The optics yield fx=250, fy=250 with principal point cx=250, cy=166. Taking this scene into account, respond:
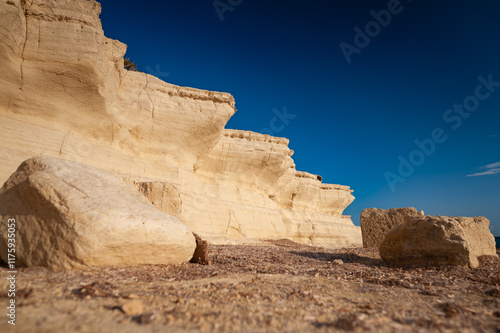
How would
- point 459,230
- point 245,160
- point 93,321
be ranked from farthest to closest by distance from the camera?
point 245,160
point 459,230
point 93,321

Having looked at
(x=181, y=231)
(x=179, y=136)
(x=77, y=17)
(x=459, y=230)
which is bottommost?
(x=181, y=231)

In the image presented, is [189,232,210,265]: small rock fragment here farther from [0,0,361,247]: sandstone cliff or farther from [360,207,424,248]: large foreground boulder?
[360,207,424,248]: large foreground boulder

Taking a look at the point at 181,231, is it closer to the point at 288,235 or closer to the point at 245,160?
the point at 245,160

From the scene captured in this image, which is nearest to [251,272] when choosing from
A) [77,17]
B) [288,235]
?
[77,17]

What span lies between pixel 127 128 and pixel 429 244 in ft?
35.8

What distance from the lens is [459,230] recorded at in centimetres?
468

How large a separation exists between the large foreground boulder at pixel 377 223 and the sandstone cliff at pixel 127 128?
508 cm

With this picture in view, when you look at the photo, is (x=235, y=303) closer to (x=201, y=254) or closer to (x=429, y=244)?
(x=201, y=254)

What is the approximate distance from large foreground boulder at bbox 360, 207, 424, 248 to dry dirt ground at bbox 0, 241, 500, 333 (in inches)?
258

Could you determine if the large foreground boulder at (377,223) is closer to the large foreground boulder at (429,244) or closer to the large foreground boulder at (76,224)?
the large foreground boulder at (429,244)

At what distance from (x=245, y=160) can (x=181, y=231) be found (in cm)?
1171

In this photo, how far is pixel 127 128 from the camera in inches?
419

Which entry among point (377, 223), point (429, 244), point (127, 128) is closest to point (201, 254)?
point (429, 244)

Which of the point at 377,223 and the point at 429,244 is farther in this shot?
the point at 377,223
